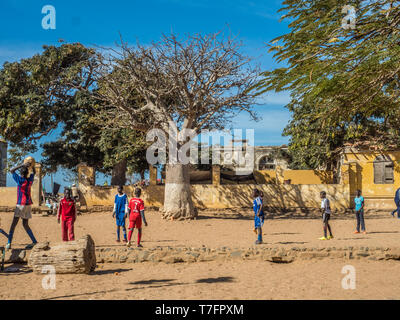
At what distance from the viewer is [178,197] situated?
658 inches

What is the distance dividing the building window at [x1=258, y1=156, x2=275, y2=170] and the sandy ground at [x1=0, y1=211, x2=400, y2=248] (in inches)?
725

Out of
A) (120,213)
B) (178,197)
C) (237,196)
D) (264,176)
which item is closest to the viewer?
(120,213)

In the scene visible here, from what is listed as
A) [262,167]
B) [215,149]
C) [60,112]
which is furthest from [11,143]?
[262,167]

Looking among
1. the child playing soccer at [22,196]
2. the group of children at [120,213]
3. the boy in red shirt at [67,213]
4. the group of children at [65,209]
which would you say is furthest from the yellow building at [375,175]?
the child playing soccer at [22,196]

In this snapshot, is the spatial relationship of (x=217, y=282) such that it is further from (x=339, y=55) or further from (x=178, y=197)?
(x=178, y=197)

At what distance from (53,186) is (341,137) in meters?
18.1

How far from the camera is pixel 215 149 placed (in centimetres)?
3572

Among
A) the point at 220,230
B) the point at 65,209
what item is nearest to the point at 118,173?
the point at 220,230

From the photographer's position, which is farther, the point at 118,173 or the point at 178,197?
the point at 118,173

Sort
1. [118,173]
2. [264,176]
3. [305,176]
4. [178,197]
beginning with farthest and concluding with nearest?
[264,176], [305,176], [118,173], [178,197]

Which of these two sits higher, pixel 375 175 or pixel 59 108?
pixel 59 108

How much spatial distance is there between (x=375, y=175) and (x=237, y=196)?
7.60 meters

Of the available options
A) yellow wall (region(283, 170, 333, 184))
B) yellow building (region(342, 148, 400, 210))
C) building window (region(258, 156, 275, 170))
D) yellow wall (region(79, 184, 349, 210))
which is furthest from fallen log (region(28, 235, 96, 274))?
building window (region(258, 156, 275, 170))
